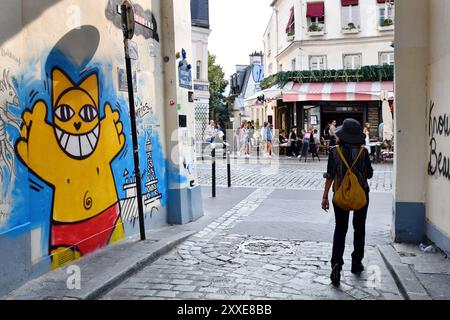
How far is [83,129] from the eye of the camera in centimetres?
587

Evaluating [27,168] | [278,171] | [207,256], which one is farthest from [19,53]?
[278,171]

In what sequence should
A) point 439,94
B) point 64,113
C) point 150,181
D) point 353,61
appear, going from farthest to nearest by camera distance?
point 353,61 → point 150,181 → point 439,94 → point 64,113

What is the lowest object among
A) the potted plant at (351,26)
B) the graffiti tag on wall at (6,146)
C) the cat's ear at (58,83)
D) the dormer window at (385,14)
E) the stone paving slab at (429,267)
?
the stone paving slab at (429,267)

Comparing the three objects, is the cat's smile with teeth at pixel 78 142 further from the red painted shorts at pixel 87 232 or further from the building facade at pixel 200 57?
the building facade at pixel 200 57

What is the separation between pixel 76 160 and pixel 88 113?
63 centimetres

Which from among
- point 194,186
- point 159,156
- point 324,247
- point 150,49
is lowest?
point 324,247

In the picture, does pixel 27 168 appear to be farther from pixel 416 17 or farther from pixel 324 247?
pixel 416 17

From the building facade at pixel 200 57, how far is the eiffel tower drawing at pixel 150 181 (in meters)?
20.9

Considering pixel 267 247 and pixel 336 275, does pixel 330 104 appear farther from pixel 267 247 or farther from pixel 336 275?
pixel 336 275

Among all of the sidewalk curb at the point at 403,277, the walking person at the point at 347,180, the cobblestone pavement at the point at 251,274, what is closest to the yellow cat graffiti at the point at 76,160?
the cobblestone pavement at the point at 251,274

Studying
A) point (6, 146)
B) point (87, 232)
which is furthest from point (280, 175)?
point (6, 146)

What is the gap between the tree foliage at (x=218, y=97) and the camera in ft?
188

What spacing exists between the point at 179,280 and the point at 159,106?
3.52m

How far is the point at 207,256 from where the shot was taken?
253 inches
